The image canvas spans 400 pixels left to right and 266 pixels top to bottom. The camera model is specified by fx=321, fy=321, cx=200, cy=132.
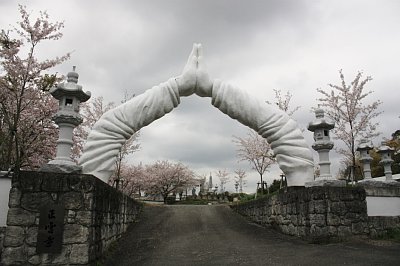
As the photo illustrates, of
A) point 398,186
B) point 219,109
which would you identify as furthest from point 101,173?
point 398,186

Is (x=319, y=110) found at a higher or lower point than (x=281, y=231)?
higher

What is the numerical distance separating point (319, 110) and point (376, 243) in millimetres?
3152

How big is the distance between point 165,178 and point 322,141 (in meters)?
26.2

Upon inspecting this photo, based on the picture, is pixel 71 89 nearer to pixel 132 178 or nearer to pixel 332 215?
pixel 332 215

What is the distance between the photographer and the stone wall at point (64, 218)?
4492 mm

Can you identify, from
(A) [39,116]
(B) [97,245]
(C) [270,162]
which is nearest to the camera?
(B) [97,245]

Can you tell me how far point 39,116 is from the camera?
11203mm

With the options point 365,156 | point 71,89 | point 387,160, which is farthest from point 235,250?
point 387,160

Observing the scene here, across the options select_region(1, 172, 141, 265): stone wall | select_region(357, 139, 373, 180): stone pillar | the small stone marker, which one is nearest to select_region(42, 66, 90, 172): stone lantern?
select_region(1, 172, 141, 265): stone wall

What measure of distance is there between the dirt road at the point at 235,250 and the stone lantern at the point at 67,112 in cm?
208

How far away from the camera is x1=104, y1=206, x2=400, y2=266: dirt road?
17.4ft

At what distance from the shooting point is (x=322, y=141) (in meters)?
7.46

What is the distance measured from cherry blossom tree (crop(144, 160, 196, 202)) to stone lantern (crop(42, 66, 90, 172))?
86.1ft

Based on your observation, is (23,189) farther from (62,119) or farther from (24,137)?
(24,137)
